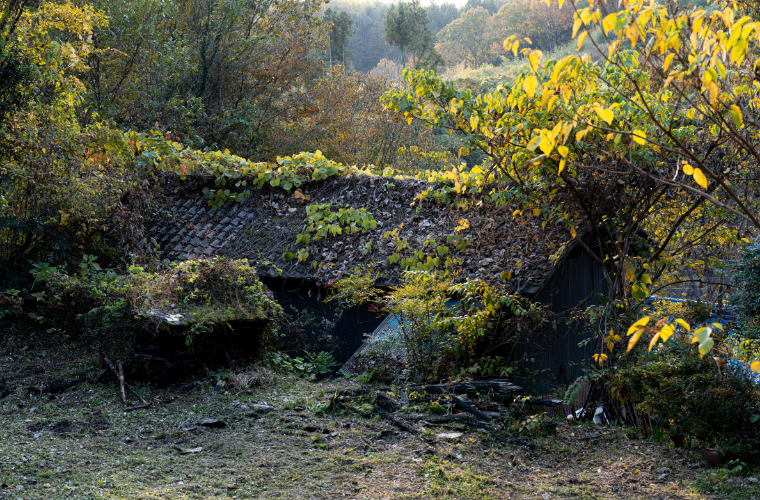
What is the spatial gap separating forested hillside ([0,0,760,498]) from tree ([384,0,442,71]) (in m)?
30.5

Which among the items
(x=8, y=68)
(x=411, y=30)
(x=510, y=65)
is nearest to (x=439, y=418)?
(x=8, y=68)

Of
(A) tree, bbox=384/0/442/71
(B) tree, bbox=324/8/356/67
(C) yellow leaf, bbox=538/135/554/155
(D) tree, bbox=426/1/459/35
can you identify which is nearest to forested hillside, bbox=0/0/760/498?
(C) yellow leaf, bbox=538/135/554/155

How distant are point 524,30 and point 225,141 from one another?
40477mm

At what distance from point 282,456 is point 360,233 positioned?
4542 mm

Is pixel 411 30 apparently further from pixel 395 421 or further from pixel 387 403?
pixel 395 421

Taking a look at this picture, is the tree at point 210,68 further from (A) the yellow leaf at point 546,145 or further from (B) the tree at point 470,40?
(B) the tree at point 470,40

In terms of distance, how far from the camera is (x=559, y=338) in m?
7.14

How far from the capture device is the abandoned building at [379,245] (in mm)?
6496

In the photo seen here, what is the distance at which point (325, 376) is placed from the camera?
→ 273 inches

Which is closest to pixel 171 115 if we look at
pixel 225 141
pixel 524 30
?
pixel 225 141

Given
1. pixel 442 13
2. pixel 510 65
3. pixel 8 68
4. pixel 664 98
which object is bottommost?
pixel 664 98

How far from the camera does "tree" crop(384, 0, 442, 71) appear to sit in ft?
123

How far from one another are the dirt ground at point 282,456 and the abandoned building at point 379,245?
163cm

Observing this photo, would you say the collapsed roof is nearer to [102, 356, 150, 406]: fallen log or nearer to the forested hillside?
the forested hillside
